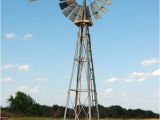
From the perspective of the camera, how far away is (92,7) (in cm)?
1917

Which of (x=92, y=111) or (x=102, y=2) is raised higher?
(x=102, y=2)

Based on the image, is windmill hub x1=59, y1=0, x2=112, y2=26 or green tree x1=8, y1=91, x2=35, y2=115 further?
green tree x1=8, y1=91, x2=35, y2=115

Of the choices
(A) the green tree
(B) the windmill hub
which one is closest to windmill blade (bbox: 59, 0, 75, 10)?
(B) the windmill hub

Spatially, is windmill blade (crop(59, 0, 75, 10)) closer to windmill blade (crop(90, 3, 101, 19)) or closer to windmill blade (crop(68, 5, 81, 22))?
windmill blade (crop(68, 5, 81, 22))

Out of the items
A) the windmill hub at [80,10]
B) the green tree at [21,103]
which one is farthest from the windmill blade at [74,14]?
the green tree at [21,103]

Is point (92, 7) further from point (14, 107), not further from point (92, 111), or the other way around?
point (14, 107)

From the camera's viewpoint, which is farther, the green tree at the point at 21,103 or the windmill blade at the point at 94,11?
the green tree at the point at 21,103

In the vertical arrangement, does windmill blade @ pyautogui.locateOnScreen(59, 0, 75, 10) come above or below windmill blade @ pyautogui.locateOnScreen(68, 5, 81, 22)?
above

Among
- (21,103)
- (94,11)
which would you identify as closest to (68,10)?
(94,11)

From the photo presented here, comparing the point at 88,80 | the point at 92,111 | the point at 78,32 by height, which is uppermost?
the point at 78,32

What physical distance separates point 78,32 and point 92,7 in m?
1.55

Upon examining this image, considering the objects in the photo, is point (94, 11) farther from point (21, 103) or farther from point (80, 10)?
point (21, 103)

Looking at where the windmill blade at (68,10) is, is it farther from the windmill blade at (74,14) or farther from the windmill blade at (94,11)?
the windmill blade at (94,11)

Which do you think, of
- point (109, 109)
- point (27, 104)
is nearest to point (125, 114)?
point (109, 109)
